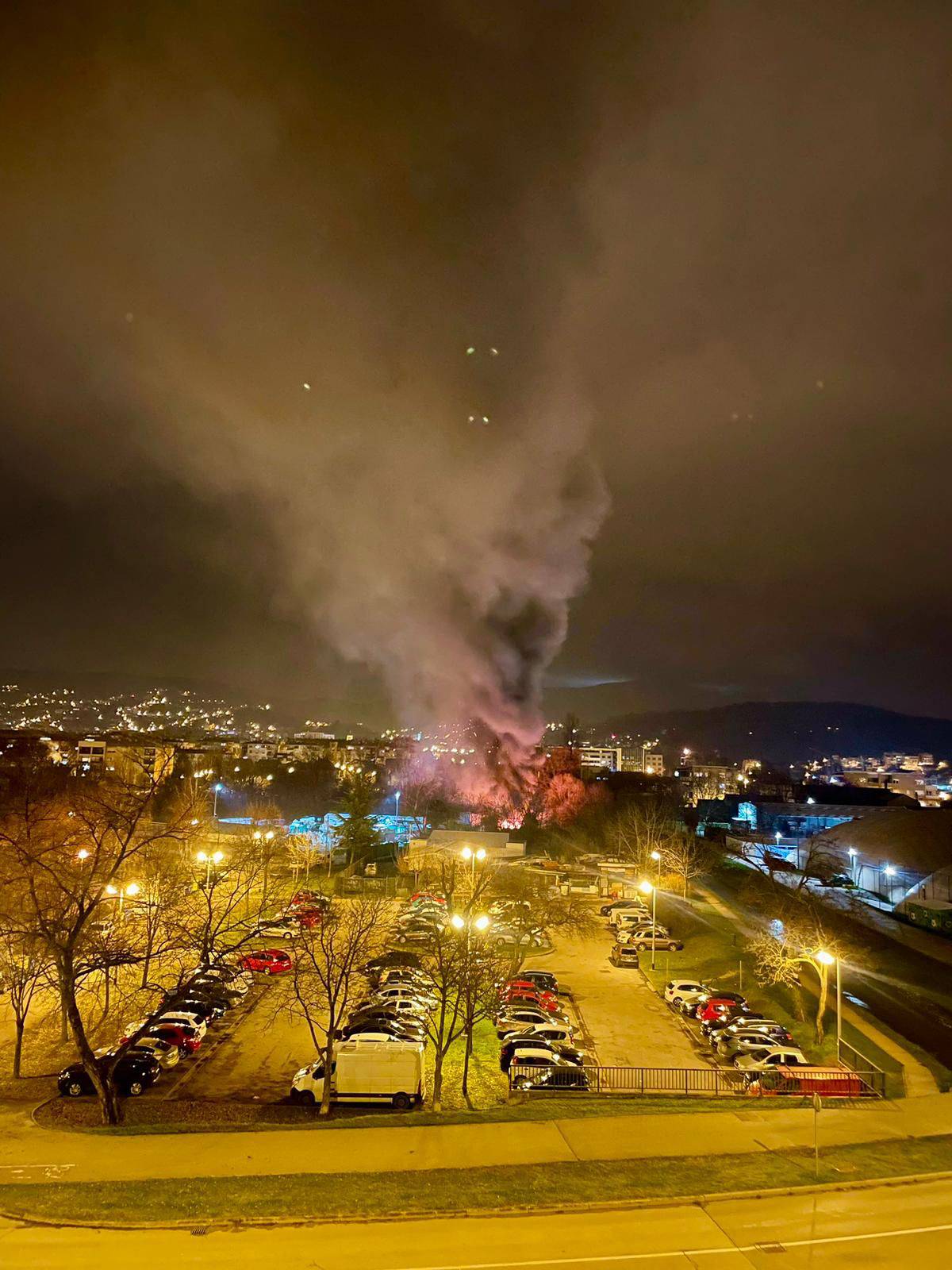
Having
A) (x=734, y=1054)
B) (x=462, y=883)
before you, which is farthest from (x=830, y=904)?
(x=734, y=1054)

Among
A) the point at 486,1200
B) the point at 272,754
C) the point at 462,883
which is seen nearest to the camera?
the point at 486,1200

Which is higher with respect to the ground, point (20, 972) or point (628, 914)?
point (20, 972)

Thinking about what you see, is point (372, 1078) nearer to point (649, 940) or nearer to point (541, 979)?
point (541, 979)

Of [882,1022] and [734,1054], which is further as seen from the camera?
[882,1022]

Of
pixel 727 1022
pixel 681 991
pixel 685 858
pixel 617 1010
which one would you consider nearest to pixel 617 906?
pixel 685 858

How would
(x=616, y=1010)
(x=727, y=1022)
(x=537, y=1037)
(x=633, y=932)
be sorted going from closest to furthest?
1. (x=537, y=1037)
2. (x=727, y=1022)
3. (x=616, y=1010)
4. (x=633, y=932)

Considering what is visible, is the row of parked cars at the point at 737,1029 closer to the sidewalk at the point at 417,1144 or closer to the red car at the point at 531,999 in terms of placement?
the sidewalk at the point at 417,1144

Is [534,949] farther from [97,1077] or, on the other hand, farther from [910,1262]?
[910,1262]
